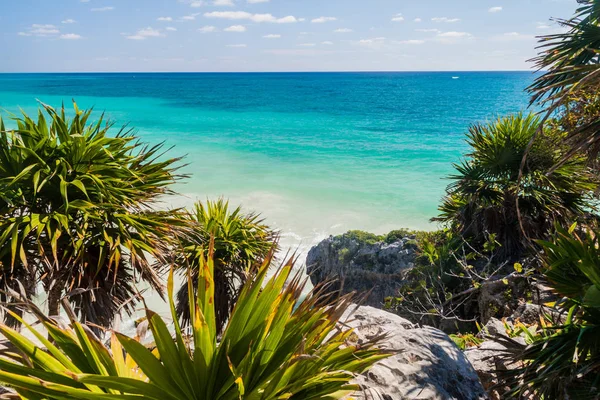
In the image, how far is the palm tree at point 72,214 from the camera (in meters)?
4.44

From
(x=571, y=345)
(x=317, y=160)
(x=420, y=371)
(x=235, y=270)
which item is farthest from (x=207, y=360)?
(x=317, y=160)

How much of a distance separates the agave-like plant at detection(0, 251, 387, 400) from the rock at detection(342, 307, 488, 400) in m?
0.55

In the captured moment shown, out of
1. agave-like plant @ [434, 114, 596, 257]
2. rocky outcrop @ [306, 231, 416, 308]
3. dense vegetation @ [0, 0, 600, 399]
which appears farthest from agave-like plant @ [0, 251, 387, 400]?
rocky outcrop @ [306, 231, 416, 308]

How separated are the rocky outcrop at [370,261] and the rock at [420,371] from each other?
727cm

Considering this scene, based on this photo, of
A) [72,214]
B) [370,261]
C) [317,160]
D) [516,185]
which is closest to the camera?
[72,214]

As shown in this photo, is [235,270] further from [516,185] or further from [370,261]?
[370,261]

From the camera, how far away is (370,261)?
38.6ft

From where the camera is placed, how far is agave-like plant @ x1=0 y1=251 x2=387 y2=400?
2076mm

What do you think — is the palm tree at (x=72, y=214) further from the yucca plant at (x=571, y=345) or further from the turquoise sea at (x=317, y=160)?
the yucca plant at (x=571, y=345)

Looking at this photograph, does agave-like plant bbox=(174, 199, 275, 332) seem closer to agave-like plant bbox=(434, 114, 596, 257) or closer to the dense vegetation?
the dense vegetation

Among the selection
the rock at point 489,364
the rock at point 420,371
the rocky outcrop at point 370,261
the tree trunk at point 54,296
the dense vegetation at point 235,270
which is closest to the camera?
the dense vegetation at point 235,270

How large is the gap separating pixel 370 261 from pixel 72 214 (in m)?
8.33

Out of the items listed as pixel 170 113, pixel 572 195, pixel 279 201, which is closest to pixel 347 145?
pixel 279 201

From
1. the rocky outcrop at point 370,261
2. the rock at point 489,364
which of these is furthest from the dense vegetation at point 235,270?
the rocky outcrop at point 370,261
